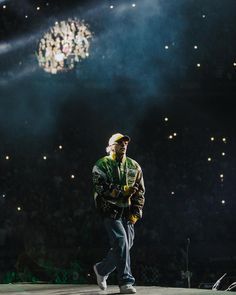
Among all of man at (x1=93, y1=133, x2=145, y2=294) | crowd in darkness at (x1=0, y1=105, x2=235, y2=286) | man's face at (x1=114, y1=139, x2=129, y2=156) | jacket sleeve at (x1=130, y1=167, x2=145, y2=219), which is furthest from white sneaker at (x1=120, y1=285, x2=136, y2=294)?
crowd in darkness at (x1=0, y1=105, x2=235, y2=286)

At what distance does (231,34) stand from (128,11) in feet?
12.2

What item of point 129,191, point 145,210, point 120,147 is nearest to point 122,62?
point 145,210

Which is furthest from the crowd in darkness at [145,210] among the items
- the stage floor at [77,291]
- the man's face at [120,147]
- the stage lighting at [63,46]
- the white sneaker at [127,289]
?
the man's face at [120,147]

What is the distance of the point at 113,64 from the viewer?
18.7 metres

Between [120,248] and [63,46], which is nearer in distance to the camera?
[120,248]

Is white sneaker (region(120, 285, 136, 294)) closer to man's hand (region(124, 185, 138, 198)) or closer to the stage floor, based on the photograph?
the stage floor

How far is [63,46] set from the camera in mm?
18234

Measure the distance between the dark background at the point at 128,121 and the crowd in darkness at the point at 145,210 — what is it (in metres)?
0.04

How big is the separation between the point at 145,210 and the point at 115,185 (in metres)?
8.92

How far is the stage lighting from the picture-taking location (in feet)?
60.0

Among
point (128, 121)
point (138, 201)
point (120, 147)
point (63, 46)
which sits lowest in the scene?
point (138, 201)

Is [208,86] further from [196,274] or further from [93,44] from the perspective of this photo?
[196,274]

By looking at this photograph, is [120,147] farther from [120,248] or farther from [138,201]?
[120,248]

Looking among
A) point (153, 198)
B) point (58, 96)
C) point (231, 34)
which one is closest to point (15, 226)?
point (153, 198)
